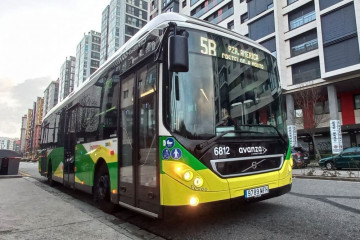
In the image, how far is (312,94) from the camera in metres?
27.3

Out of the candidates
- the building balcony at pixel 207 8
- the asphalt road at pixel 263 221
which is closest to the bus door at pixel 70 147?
the asphalt road at pixel 263 221

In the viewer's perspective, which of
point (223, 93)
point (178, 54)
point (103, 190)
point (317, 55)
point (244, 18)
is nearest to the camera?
point (178, 54)

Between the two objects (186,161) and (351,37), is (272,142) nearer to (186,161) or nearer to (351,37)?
(186,161)

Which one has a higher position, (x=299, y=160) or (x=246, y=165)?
(x=246, y=165)

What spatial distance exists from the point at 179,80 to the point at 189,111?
483 mm

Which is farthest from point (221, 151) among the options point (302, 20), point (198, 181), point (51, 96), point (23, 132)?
point (23, 132)

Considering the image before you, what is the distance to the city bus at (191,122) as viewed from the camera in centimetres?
390

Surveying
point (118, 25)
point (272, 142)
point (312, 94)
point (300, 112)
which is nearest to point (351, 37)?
point (312, 94)

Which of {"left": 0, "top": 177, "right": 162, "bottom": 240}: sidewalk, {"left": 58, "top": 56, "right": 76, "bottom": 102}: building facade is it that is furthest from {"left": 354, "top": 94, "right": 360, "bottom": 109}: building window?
{"left": 58, "top": 56, "right": 76, "bottom": 102}: building facade

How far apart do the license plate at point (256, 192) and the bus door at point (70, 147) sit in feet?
18.0

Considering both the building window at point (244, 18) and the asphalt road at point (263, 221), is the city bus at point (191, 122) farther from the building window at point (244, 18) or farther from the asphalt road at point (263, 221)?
the building window at point (244, 18)

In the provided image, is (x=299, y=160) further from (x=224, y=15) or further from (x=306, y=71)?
(x=224, y=15)

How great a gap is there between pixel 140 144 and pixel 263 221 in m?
2.52

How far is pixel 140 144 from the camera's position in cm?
461
